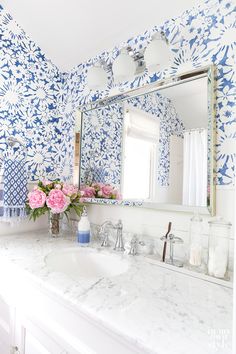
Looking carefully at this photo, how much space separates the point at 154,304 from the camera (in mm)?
693

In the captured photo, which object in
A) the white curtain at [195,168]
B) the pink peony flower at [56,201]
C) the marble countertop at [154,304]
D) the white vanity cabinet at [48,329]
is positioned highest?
the white curtain at [195,168]

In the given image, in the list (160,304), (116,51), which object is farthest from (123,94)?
(160,304)

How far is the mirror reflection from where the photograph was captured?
1084 mm

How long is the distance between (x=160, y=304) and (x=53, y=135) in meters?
1.42

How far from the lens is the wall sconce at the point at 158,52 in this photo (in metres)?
1.14

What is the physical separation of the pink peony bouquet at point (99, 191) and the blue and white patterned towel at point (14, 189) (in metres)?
0.38

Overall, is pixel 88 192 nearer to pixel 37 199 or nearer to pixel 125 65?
pixel 37 199

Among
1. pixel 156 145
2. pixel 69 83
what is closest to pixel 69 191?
pixel 156 145

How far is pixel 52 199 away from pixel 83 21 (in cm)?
106

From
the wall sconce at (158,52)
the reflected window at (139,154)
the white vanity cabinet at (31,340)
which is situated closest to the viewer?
the white vanity cabinet at (31,340)

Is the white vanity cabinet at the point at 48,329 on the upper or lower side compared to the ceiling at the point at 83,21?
lower

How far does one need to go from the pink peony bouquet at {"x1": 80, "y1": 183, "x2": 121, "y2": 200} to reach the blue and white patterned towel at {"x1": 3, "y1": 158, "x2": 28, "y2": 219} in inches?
14.8

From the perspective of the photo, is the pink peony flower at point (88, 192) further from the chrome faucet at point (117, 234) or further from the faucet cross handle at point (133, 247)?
the faucet cross handle at point (133, 247)

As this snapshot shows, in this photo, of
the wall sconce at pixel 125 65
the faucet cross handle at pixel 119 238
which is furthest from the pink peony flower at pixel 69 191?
the wall sconce at pixel 125 65
